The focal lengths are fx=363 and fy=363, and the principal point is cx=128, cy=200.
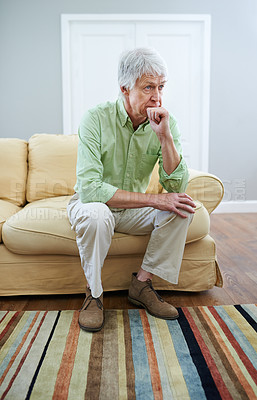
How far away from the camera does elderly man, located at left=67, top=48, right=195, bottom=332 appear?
1511 millimetres

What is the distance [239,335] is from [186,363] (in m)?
0.30

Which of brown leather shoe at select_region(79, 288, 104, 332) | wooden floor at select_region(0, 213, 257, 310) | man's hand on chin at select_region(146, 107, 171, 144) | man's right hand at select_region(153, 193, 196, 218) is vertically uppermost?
man's hand on chin at select_region(146, 107, 171, 144)

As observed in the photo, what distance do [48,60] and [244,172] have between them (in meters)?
2.57

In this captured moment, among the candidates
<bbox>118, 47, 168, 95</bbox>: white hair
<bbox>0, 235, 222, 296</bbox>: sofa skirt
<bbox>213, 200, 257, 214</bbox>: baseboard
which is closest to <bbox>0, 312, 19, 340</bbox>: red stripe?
<bbox>0, 235, 222, 296</bbox>: sofa skirt

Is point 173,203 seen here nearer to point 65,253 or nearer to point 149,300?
point 149,300

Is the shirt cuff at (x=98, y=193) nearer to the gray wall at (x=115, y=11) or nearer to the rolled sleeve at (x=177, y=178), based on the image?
the rolled sleeve at (x=177, y=178)

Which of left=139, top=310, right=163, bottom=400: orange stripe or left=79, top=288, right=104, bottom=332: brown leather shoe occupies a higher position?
left=79, top=288, right=104, bottom=332: brown leather shoe

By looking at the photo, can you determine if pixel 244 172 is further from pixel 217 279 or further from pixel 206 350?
pixel 206 350

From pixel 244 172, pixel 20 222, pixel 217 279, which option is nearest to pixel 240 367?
pixel 217 279

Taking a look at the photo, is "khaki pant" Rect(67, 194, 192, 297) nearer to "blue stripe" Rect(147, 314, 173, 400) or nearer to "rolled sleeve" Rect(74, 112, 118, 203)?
"rolled sleeve" Rect(74, 112, 118, 203)

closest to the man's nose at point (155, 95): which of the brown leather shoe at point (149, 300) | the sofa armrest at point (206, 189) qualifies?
the sofa armrest at point (206, 189)

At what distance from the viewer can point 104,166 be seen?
5.59 ft

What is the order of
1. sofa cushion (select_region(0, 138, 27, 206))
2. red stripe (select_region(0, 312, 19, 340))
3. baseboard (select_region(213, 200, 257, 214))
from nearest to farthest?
1. red stripe (select_region(0, 312, 19, 340))
2. sofa cushion (select_region(0, 138, 27, 206))
3. baseboard (select_region(213, 200, 257, 214))

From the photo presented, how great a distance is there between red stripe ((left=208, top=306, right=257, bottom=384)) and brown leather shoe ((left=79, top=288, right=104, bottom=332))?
19.4 inches
